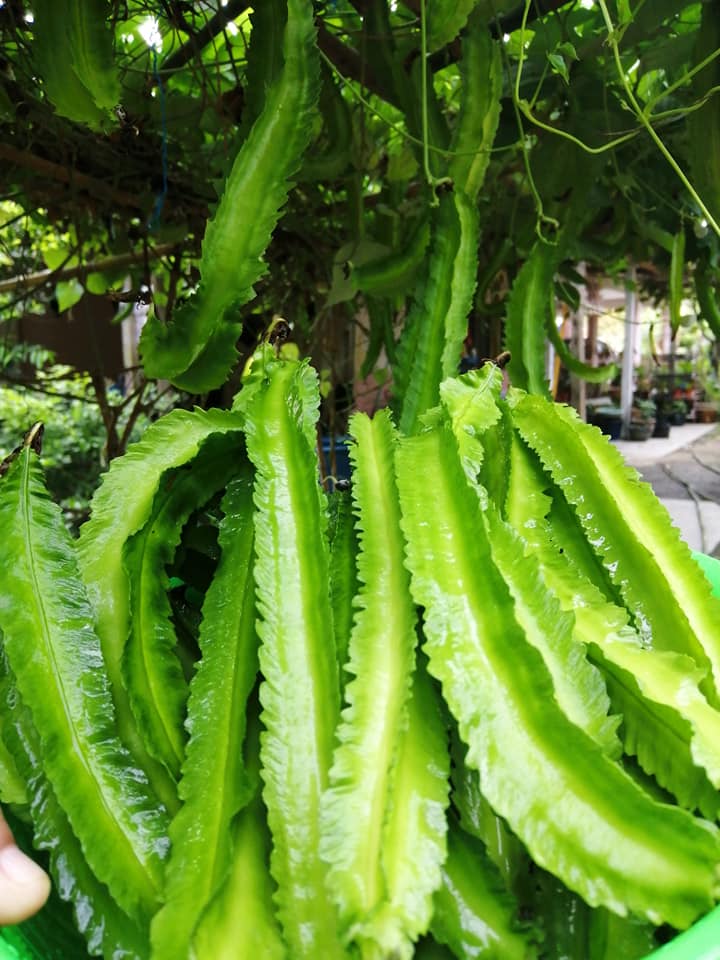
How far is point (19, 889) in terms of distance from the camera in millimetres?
318

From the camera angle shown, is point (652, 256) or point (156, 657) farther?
point (652, 256)

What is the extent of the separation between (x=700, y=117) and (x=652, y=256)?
3.24 feet

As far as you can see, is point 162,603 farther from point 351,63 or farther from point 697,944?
point 351,63

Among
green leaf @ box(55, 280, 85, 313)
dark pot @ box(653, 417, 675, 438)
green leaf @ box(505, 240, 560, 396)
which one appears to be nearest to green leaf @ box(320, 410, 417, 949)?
green leaf @ box(505, 240, 560, 396)

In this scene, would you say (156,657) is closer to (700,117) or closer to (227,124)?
(700,117)

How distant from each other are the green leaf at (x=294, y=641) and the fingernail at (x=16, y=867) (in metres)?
0.11

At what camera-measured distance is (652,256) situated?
1.65 meters

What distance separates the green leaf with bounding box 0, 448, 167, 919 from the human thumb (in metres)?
0.03

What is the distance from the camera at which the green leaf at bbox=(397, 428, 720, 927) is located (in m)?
0.30

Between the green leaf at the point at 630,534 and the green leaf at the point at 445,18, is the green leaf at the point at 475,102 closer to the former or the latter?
the green leaf at the point at 445,18

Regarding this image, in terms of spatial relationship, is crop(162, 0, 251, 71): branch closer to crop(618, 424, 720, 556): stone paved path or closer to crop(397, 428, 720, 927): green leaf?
crop(397, 428, 720, 927): green leaf

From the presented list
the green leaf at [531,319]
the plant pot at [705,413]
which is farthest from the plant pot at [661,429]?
the green leaf at [531,319]

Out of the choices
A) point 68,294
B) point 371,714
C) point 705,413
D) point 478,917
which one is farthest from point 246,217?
point 705,413

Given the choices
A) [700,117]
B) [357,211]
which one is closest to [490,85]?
[700,117]
